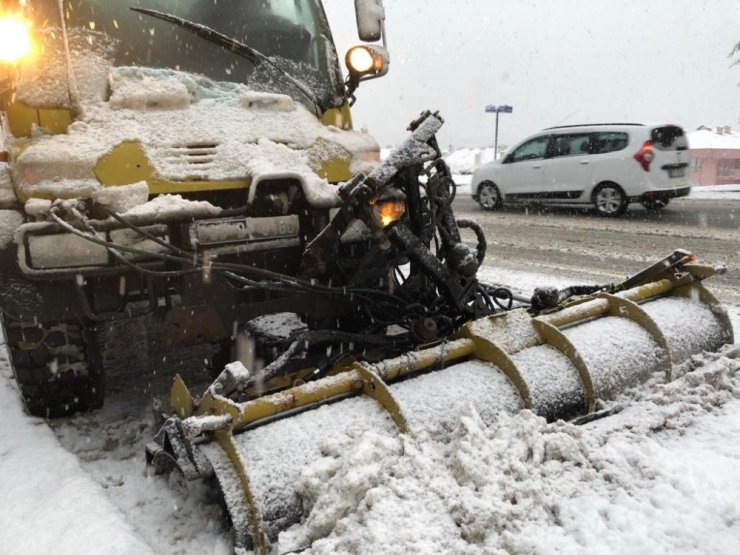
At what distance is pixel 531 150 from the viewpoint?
44.8ft

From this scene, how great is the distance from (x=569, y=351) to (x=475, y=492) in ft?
3.59

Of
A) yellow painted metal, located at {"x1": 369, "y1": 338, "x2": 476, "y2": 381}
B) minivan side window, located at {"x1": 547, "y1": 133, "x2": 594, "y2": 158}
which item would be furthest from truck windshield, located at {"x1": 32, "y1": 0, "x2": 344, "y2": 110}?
minivan side window, located at {"x1": 547, "y1": 133, "x2": 594, "y2": 158}

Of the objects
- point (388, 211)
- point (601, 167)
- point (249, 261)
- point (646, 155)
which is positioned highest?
point (646, 155)

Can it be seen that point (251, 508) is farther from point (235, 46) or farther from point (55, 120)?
point (235, 46)

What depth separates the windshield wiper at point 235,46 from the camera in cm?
388

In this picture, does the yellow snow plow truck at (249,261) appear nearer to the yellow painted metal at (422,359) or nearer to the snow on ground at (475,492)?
the yellow painted metal at (422,359)

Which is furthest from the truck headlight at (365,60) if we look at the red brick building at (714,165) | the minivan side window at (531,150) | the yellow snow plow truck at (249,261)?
the red brick building at (714,165)

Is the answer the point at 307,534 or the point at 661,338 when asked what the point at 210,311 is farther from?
the point at 661,338

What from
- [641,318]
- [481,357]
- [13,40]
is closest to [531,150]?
[641,318]

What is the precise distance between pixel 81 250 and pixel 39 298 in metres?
0.41

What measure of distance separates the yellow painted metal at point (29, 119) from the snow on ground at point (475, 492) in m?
1.72

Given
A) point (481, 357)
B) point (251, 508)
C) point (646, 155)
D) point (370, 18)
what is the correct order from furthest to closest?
point (646, 155) → point (370, 18) → point (481, 357) → point (251, 508)

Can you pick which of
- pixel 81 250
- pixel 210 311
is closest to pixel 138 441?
pixel 210 311

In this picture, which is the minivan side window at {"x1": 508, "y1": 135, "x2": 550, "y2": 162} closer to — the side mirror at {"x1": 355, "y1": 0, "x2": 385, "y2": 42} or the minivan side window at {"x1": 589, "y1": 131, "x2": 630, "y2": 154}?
the minivan side window at {"x1": 589, "y1": 131, "x2": 630, "y2": 154}
